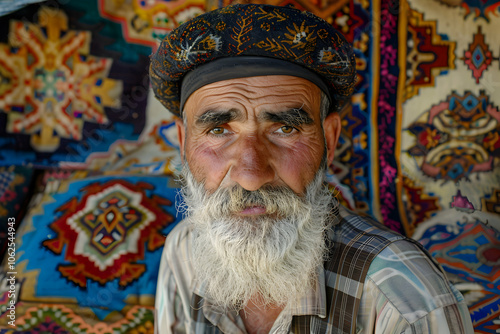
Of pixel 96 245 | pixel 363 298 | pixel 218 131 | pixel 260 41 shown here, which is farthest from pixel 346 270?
pixel 96 245

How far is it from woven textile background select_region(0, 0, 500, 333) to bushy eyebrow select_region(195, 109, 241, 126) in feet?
3.27

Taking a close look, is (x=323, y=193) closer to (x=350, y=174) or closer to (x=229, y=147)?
(x=229, y=147)

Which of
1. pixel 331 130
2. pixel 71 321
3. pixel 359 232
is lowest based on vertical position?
pixel 71 321

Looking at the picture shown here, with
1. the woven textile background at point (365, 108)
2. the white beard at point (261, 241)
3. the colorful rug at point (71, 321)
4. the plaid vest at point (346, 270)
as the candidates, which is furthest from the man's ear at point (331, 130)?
the colorful rug at point (71, 321)

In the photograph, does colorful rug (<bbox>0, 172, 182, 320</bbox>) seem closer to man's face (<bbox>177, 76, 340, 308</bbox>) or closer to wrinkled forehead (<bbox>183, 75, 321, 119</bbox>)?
man's face (<bbox>177, 76, 340, 308</bbox>)

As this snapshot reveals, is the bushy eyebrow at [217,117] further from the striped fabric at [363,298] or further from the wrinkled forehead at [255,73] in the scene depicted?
the striped fabric at [363,298]

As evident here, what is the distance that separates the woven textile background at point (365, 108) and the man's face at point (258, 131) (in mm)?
953

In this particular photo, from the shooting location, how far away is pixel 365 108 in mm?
2129

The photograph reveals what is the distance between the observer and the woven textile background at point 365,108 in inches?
76.5

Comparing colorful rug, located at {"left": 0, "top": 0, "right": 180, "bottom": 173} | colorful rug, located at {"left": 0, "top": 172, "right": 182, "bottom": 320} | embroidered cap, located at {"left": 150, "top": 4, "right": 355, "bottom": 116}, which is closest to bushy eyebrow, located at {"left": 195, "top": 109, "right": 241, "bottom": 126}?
embroidered cap, located at {"left": 150, "top": 4, "right": 355, "bottom": 116}

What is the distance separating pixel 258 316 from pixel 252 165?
1.85ft

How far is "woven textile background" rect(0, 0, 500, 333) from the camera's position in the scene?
1.94 meters

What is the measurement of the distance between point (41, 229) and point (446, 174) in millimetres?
2047

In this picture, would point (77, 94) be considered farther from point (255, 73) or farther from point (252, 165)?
point (252, 165)
